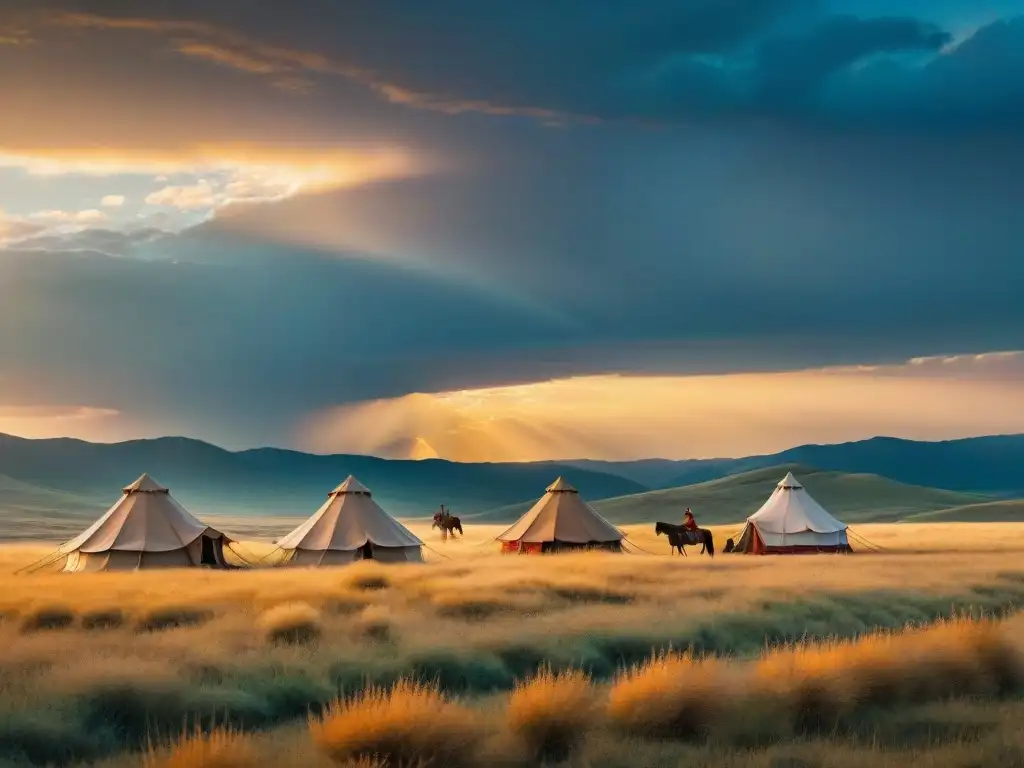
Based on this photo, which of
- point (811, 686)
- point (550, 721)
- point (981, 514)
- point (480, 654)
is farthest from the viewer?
point (981, 514)

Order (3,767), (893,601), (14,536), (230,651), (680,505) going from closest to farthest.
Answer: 1. (3,767)
2. (230,651)
3. (893,601)
4. (14,536)
5. (680,505)

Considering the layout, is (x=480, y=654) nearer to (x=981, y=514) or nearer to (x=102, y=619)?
(x=102, y=619)

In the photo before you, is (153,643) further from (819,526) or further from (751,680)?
(819,526)

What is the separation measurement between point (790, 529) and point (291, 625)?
3177cm

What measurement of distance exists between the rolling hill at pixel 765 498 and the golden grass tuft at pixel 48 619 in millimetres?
106334

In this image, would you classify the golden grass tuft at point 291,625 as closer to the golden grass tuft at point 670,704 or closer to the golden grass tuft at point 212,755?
the golden grass tuft at point 670,704

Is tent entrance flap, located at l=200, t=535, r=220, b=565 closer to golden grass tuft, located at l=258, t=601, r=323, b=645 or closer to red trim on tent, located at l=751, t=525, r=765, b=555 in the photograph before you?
golden grass tuft, located at l=258, t=601, r=323, b=645

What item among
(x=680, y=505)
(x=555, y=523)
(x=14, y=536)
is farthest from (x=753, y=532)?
(x=680, y=505)

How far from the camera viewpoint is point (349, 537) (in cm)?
4266

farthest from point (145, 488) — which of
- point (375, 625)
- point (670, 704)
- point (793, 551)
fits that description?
point (670, 704)

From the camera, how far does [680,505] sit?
144 m

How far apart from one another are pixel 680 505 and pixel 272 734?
130645 millimetres

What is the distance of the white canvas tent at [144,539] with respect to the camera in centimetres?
4000

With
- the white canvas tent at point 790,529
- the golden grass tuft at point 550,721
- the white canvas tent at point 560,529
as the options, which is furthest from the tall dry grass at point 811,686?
the white canvas tent at point 790,529
